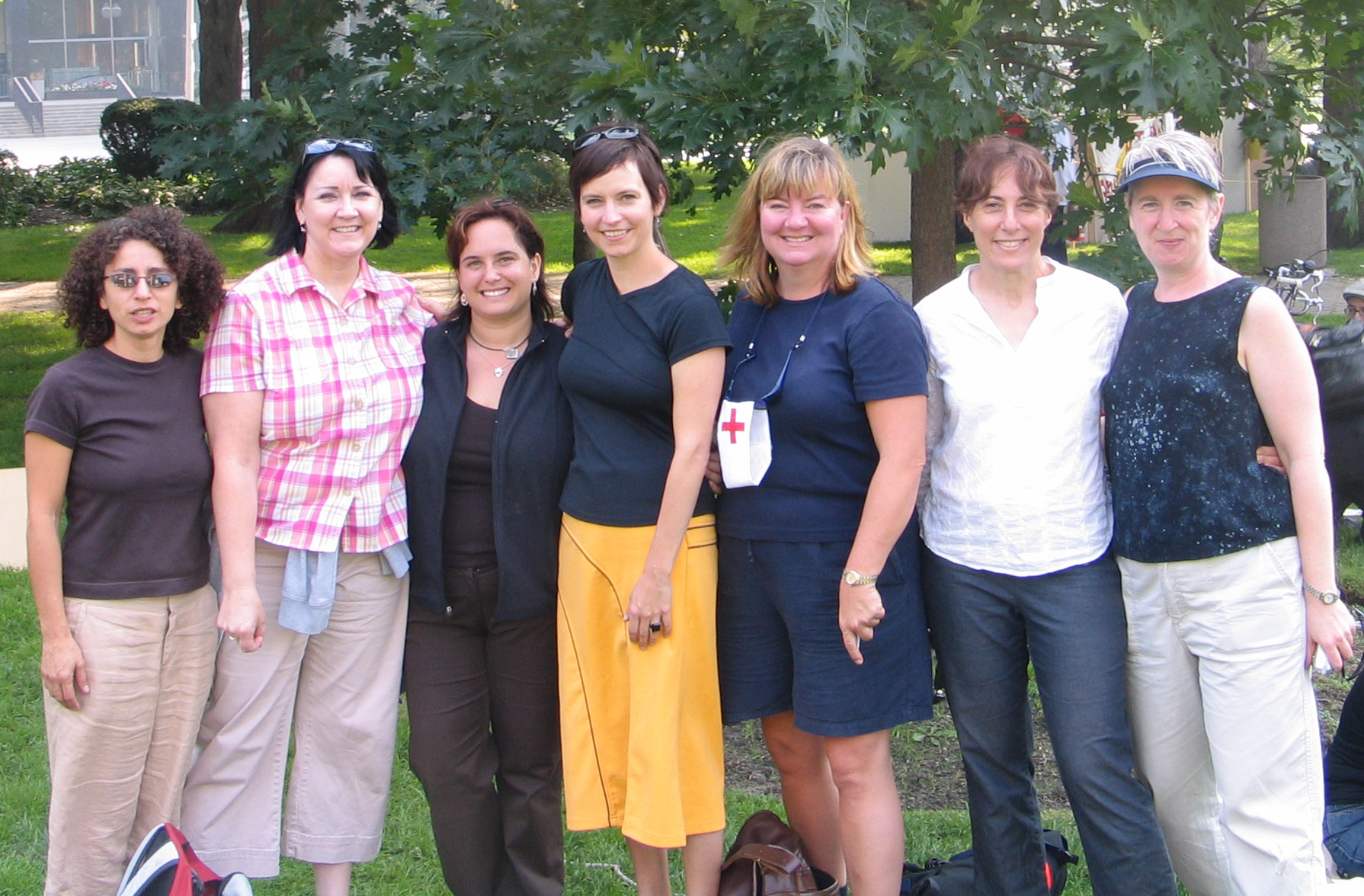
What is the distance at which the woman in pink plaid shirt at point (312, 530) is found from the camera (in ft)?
10.2

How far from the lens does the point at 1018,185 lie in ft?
9.86

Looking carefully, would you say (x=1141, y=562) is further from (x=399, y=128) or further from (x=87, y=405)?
(x=399, y=128)

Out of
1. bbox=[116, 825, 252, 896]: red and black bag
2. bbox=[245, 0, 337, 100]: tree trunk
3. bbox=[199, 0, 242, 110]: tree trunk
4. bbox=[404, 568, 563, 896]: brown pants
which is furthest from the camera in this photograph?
bbox=[199, 0, 242, 110]: tree trunk

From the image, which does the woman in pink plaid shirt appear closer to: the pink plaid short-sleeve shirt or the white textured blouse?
the pink plaid short-sleeve shirt

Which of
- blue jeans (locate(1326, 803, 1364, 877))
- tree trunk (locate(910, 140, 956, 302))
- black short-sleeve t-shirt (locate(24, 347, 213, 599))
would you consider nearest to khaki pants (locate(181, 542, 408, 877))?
black short-sleeve t-shirt (locate(24, 347, 213, 599))

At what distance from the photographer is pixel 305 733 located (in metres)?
3.37

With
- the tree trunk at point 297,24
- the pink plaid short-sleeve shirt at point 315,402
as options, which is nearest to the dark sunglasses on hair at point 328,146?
the pink plaid short-sleeve shirt at point 315,402

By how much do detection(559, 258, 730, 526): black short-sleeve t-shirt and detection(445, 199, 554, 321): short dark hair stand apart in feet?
0.87

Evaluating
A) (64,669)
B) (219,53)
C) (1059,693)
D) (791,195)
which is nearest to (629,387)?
(791,195)

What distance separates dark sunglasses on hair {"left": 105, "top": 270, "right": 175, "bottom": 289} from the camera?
300 cm

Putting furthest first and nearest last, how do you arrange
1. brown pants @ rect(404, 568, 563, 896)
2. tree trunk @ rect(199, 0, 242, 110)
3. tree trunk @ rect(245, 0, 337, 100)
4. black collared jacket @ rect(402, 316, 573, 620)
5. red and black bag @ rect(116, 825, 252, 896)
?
tree trunk @ rect(199, 0, 242, 110), tree trunk @ rect(245, 0, 337, 100), brown pants @ rect(404, 568, 563, 896), black collared jacket @ rect(402, 316, 573, 620), red and black bag @ rect(116, 825, 252, 896)

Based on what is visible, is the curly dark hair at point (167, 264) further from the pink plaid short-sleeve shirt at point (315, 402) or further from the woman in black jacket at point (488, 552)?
the woman in black jacket at point (488, 552)

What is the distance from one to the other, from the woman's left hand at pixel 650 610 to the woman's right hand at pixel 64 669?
1231 millimetres

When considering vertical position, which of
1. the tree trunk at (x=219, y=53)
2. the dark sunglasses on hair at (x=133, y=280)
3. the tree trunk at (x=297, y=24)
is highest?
the tree trunk at (x=219, y=53)
